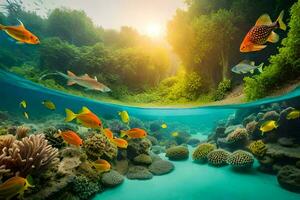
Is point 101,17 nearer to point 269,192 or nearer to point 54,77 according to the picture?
point 54,77

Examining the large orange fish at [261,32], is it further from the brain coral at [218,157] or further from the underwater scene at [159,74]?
the brain coral at [218,157]

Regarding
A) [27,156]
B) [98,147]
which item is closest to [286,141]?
[98,147]

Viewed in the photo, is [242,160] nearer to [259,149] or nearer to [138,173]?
[259,149]

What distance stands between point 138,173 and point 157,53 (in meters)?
5.72

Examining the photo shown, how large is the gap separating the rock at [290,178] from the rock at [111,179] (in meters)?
6.41

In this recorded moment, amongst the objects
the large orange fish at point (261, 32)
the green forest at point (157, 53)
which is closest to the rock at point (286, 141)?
the green forest at point (157, 53)

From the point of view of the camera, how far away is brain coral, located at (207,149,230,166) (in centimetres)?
1183

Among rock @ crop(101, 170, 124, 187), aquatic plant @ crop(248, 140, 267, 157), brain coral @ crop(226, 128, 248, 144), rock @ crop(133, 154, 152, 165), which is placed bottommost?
rock @ crop(101, 170, 124, 187)

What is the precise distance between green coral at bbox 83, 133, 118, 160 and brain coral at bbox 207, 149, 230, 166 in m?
5.48

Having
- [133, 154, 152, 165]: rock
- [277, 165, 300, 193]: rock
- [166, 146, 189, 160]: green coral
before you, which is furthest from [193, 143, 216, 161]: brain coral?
[277, 165, 300, 193]: rock

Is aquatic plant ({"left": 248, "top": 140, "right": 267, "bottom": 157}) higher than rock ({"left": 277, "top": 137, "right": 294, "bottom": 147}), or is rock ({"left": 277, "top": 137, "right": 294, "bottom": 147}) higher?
rock ({"left": 277, "top": 137, "right": 294, "bottom": 147})

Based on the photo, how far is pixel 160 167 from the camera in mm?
11156

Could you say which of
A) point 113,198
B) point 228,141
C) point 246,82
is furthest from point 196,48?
point 113,198

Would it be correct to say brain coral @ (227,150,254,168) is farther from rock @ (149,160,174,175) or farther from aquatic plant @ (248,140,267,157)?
rock @ (149,160,174,175)
